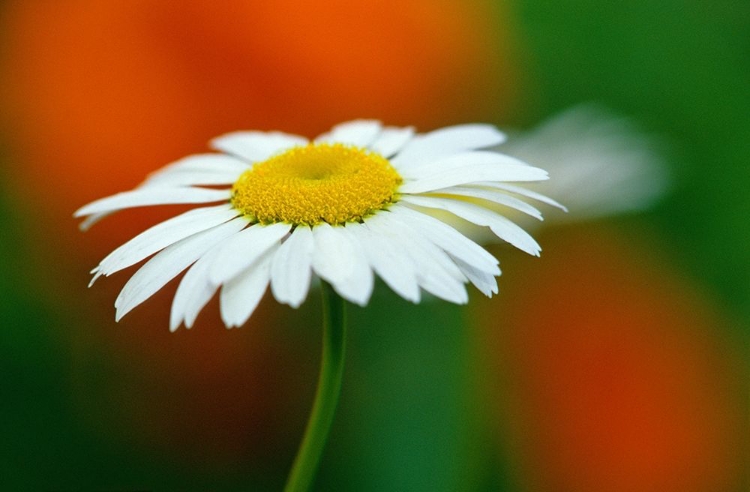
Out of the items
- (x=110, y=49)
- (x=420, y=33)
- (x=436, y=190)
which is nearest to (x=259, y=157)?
(x=436, y=190)

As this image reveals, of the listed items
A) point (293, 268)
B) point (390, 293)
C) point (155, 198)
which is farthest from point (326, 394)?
point (390, 293)

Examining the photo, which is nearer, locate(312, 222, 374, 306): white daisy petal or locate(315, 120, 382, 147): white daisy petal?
locate(312, 222, 374, 306): white daisy petal

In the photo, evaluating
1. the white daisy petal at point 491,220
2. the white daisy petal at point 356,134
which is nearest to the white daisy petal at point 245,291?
the white daisy petal at point 491,220

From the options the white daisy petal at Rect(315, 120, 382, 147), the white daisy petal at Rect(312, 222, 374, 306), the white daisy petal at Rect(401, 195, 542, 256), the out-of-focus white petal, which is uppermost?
the out-of-focus white petal

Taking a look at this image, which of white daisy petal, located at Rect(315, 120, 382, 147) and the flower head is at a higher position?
white daisy petal, located at Rect(315, 120, 382, 147)

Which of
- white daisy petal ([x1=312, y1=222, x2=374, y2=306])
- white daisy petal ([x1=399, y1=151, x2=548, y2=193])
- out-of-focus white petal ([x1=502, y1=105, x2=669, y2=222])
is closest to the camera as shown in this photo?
white daisy petal ([x1=312, y1=222, x2=374, y2=306])

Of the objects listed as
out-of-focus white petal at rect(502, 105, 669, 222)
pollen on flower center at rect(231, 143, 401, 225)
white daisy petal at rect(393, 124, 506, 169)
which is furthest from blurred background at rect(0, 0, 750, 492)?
pollen on flower center at rect(231, 143, 401, 225)

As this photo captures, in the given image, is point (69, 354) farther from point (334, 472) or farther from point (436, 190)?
point (436, 190)

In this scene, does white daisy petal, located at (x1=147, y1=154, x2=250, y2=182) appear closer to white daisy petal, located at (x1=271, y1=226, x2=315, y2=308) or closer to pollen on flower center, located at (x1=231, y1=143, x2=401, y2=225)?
pollen on flower center, located at (x1=231, y1=143, x2=401, y2=225)

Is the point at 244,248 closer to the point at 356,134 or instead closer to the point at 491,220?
the point at 491,220
